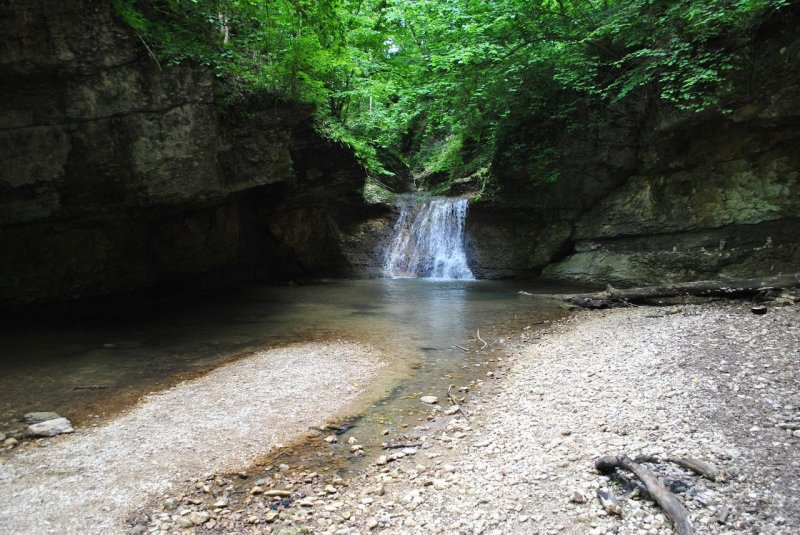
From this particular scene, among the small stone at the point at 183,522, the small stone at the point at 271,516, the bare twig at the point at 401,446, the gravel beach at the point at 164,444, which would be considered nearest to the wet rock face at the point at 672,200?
the gravel beach at the point at 164,444

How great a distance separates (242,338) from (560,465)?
664 cm

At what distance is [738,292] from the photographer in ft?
28.1

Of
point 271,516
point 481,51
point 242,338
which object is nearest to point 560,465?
point 271,516

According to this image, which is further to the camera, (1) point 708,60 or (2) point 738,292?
(1) point 708,60

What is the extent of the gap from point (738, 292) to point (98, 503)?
1051 centimetres

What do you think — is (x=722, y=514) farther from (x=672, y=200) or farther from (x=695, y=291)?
(x=672, y=200)

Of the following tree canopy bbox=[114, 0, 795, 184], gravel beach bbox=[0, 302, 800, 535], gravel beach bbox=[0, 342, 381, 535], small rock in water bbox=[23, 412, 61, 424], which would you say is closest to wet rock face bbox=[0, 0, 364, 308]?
tree canopy bbox=[114, 0, 795, 184]

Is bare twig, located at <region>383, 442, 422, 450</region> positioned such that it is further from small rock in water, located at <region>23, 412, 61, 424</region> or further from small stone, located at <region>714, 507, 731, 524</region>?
small rock in water, located at <region>23, 412, 61, 424</region>

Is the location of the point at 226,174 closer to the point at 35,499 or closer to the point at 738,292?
the point at 35,499

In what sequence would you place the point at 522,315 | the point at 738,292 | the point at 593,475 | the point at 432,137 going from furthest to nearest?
the point at 432,137 < the point at 522,315 < the point at 738,292 < the point at 593,475

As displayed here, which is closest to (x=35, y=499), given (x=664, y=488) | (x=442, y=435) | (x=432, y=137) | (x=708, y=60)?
(x=442, y=435)

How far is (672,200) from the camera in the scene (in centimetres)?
1243

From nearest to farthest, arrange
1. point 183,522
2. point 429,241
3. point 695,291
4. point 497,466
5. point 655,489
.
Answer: point 655,489 < point 183,522 < point 497,466 < point 695,291 < point 429,241

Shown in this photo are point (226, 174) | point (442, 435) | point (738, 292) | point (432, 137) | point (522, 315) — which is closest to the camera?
point (442, 435)
